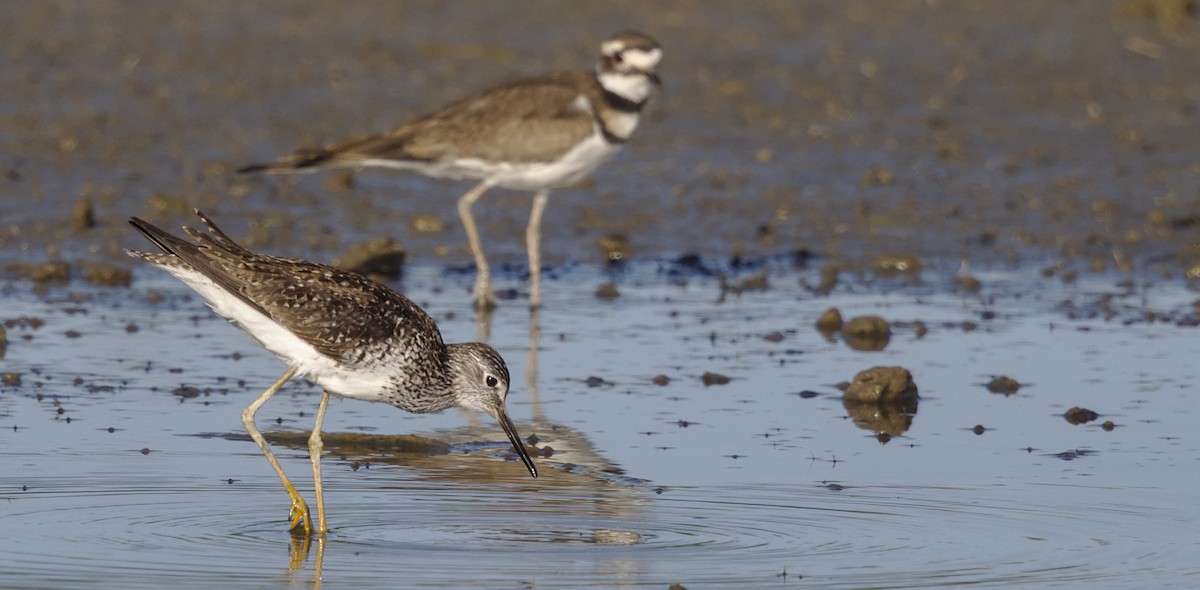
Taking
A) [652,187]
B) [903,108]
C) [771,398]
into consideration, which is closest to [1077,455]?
[771,398]

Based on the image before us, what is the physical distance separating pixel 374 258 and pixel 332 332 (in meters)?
5.10

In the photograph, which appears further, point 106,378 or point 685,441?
point 106,378

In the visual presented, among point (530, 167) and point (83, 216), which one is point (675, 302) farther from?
point (83, 216)

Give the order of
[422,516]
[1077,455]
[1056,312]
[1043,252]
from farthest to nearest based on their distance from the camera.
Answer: [1043,252] → [1056,312] → [1077,455] → [422,516]

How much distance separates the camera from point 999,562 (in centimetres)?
768

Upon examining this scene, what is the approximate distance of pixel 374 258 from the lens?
13688 mm

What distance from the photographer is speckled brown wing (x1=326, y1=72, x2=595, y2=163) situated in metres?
14.1

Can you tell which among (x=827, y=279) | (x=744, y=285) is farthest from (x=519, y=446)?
(x=827, y=279)

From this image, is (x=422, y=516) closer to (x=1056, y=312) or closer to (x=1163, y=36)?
(x=1056, y=312)

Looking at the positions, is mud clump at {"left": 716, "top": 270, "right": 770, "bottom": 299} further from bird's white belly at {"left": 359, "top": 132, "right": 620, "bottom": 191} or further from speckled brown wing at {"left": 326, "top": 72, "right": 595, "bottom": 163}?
speckled brown wing at {"left": 326, "top": 72, "right": 595, "bottom": 163}

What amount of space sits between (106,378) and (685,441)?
3.38 meters

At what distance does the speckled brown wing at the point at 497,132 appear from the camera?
46.3 feet

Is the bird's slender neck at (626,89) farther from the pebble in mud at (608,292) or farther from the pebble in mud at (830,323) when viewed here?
the pebble in mud at (830,323)

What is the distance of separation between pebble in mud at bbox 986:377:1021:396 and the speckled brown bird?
3193mm
